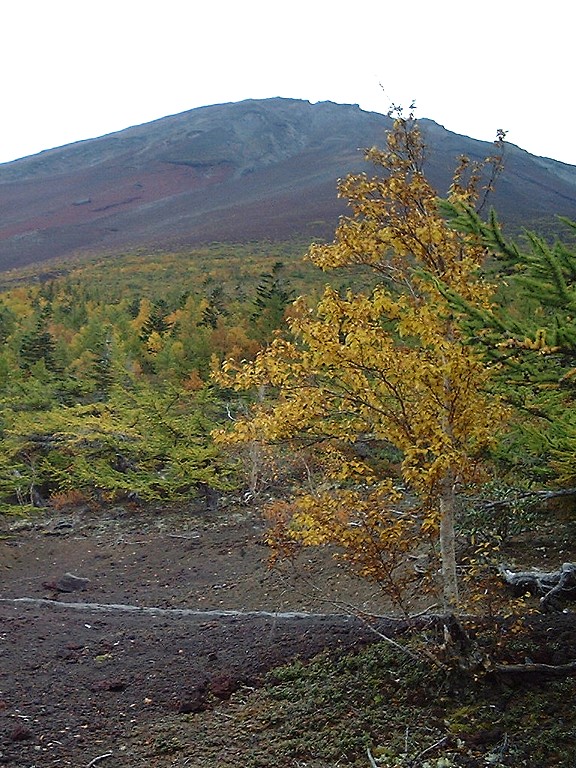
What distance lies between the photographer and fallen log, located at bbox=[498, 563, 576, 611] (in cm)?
621

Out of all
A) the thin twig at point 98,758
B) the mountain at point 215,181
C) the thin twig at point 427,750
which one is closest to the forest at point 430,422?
the thin twig at point 427,750

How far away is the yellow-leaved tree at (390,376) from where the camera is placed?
15.7 ft

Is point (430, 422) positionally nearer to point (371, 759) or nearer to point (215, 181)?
point (371, 759)

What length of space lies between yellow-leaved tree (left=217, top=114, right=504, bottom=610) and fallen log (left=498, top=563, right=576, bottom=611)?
1.69 m

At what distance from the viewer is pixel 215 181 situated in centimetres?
8794

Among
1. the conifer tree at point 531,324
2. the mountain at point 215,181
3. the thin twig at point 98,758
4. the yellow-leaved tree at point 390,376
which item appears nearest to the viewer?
the conifer tree at point 531,324

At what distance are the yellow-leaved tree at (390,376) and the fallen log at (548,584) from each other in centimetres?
169

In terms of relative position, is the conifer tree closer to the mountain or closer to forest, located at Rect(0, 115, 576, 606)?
forest, located at Rect(0, 115, 576, 606)

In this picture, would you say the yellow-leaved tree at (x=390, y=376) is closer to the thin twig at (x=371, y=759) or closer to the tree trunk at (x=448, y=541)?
the tree trunk at (x=448, y=541)

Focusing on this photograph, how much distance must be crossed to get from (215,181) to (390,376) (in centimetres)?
8746

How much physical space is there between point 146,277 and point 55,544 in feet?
90.2

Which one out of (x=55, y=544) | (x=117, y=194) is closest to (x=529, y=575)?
(x=55, y=544)

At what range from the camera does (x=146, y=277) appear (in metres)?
38.9

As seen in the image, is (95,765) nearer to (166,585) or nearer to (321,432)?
(321,432)
